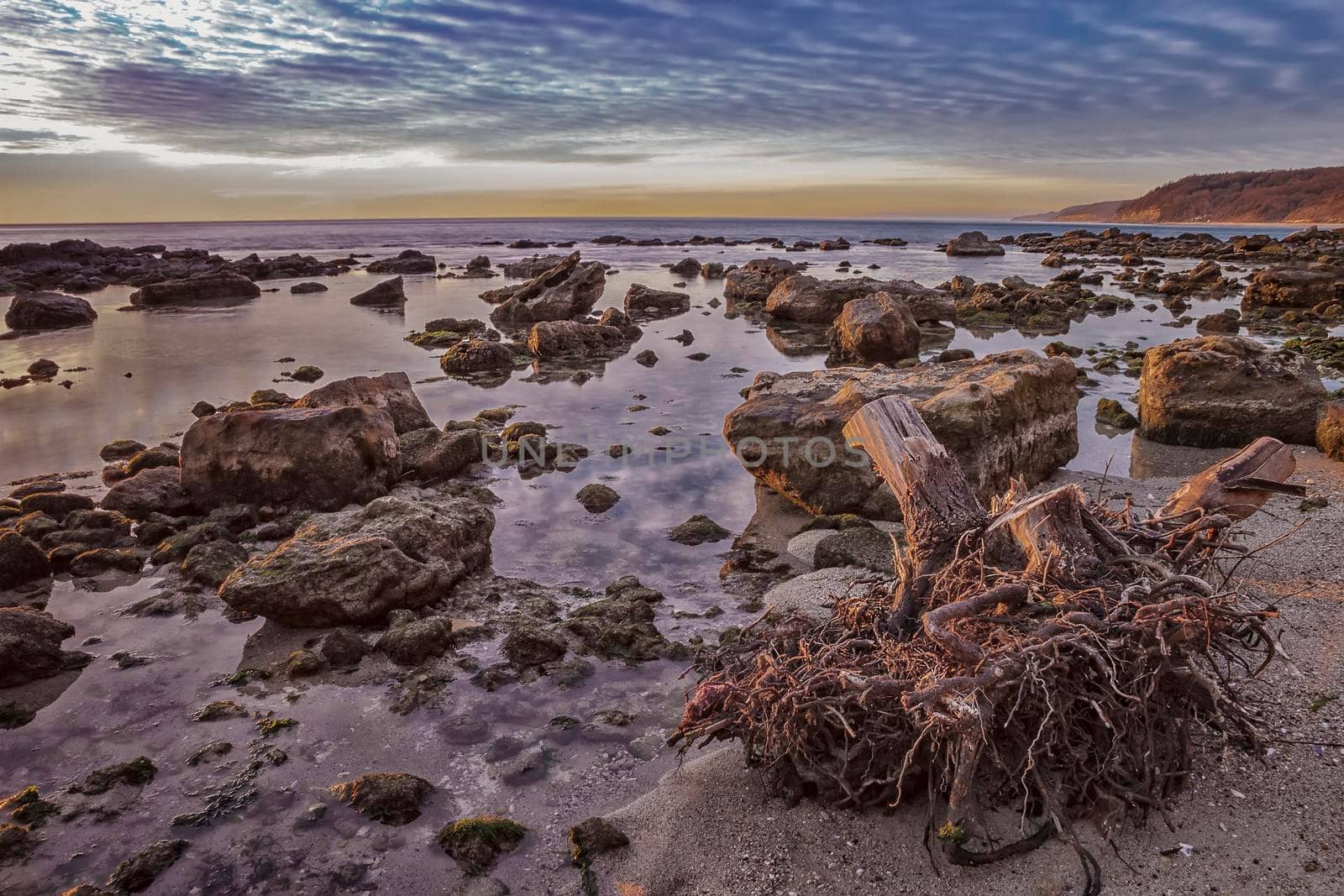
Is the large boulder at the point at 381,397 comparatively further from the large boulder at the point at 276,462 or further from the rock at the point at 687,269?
the rock at the point at 687,269

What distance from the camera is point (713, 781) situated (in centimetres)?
459

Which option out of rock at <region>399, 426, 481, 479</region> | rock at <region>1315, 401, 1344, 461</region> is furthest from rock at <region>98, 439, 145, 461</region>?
rock at <region>1315, 401, 1344, 461</region>

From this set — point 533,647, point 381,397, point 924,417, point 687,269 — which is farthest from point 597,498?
point 687,269

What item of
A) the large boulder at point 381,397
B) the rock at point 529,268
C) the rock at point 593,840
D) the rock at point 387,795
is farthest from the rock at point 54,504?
the rock at point 529,268

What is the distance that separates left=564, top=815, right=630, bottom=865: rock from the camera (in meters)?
4.24

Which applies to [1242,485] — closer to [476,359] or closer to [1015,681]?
[1015,681]

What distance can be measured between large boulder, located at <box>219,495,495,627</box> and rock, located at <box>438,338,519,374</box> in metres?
10.7

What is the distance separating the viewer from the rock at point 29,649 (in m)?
5.94

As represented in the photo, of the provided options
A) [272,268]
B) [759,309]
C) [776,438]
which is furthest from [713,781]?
[272,268]

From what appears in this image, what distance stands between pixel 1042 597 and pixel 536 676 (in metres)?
3.71

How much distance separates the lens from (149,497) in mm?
9141

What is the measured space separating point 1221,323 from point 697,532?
2045 cm

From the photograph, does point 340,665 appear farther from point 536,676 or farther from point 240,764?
point 536,676

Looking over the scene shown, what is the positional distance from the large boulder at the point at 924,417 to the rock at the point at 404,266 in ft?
131
